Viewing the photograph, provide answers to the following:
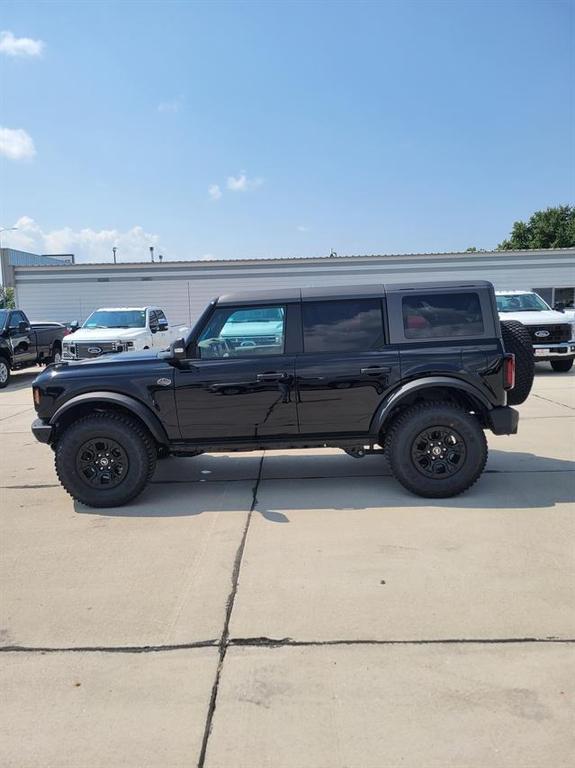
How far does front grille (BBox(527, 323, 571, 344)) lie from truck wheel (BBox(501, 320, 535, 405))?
800 cm

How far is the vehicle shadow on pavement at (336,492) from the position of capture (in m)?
4.82

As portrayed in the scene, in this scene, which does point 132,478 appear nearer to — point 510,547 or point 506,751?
point 510,547

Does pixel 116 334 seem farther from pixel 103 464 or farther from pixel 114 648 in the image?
pixel 114 648

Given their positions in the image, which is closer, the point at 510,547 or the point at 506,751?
the point at 506,751

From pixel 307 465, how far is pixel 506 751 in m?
4.03

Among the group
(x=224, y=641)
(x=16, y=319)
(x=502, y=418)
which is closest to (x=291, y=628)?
(x=224, y=641)

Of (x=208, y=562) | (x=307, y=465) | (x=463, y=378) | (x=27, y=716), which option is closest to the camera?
(x=27, y=716)

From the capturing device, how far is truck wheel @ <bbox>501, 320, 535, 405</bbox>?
5301 millimetres

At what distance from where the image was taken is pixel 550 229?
151 ft

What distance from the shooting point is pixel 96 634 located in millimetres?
3062

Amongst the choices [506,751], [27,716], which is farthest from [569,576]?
[27,716]

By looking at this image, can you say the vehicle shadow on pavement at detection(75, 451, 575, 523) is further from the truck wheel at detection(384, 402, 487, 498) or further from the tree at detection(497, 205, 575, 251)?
the tree at detection(497, 205, 575, 251)

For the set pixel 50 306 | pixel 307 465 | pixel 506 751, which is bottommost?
pixel 506 751

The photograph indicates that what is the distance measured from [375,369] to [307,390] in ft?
1.99
